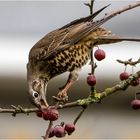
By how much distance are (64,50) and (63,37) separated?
0.25ft

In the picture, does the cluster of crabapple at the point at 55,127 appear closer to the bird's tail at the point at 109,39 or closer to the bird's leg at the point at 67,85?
the bird's leg at the point at 67,85

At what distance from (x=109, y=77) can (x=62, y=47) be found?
10.1ft

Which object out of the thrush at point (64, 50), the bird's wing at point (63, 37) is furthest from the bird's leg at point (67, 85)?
the bird's wing at point (63, 37)

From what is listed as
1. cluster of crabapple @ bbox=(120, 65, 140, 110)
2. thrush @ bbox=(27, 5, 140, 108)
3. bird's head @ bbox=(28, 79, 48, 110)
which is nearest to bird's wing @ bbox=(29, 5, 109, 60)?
A: thrush @ bbox=(27, 5, 140, 108)

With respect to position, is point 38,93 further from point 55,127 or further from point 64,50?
point 55,127

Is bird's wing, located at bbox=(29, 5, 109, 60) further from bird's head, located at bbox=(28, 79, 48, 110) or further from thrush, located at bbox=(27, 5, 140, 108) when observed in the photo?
bird's head, located at bbox=(28, 79, 48, 110)

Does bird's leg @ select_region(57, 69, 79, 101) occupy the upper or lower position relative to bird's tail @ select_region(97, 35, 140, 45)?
lower

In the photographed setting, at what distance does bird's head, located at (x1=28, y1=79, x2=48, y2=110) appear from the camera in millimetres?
3174

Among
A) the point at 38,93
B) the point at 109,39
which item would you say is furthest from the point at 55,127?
the point at 109,39

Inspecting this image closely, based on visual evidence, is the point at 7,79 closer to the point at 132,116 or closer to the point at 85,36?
the point at 132,116

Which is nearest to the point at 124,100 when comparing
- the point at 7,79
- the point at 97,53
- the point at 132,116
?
the point at 132,116

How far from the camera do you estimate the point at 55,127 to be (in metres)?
2.91

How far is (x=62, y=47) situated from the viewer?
378 cm

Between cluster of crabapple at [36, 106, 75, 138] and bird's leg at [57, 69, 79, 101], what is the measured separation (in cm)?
6
